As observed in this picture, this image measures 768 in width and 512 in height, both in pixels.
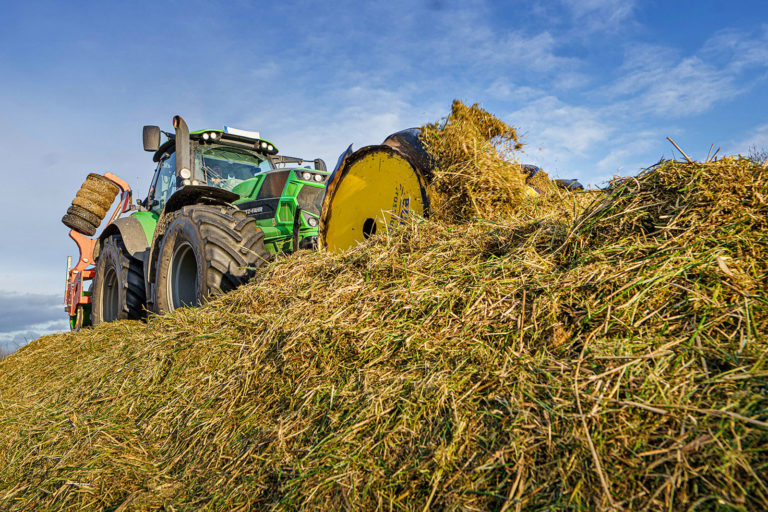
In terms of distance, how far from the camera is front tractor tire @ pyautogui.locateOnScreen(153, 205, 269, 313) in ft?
14.4

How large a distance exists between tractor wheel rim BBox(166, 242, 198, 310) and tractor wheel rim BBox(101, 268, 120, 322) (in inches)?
114

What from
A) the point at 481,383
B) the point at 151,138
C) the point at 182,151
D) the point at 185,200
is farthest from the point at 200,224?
the point at 481,383

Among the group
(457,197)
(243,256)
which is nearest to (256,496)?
(457,197)

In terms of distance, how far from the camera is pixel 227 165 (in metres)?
6.67

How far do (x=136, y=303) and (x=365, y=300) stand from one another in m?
5.14

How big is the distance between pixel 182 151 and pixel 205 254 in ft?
6.41

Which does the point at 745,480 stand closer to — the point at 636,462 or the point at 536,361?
the point at 636,462

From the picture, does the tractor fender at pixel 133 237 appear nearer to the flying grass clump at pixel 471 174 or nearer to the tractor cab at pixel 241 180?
the tractor cab at pixel 241 180

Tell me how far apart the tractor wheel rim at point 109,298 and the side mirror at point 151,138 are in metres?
2.09

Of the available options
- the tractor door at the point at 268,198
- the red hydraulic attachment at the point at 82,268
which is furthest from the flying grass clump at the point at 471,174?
the red hydraulic attachment at the point at 82,268

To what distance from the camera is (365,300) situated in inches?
97.3

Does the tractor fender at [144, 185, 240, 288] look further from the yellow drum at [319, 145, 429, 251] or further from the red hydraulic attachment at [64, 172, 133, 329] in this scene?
the red hydraulic attachment at [64, 172, 133, 329]

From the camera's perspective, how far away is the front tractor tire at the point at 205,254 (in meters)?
4.39

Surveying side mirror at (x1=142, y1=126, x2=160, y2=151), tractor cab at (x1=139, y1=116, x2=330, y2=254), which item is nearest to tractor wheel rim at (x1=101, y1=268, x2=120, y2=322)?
tractor cab at (x1=139, y1=116, x2=330, y2=254)
